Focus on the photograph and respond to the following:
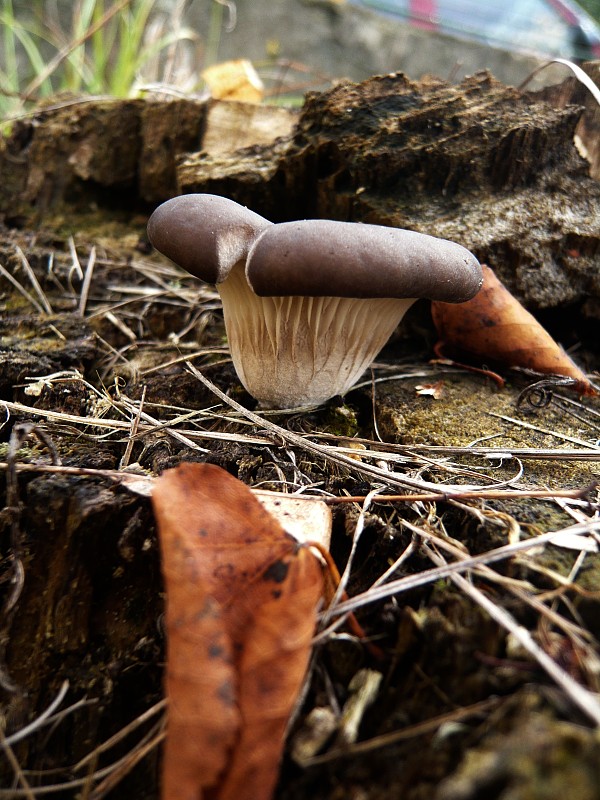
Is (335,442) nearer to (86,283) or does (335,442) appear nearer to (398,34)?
(86,283)

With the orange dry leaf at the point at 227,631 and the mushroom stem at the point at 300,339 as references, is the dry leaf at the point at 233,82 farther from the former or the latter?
the orange dry leaf at the point at 227,631

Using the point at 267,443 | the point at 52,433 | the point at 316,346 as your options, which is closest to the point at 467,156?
the point at 316,346

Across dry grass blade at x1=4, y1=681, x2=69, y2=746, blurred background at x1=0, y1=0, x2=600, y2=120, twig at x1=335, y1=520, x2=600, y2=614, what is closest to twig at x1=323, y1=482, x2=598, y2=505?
twig at x1=335, y1=520, x2=600, y2=614

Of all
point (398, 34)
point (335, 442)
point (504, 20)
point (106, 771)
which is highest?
point (504, 20)

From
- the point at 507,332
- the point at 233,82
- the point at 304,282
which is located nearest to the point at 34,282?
the point at 304,282

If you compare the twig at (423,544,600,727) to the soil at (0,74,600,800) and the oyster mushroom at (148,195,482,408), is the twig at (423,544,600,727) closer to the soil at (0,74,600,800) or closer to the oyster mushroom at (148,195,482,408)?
the soil at (0,74,600,800)

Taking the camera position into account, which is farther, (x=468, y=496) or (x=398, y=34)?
(x=398, y=34)
